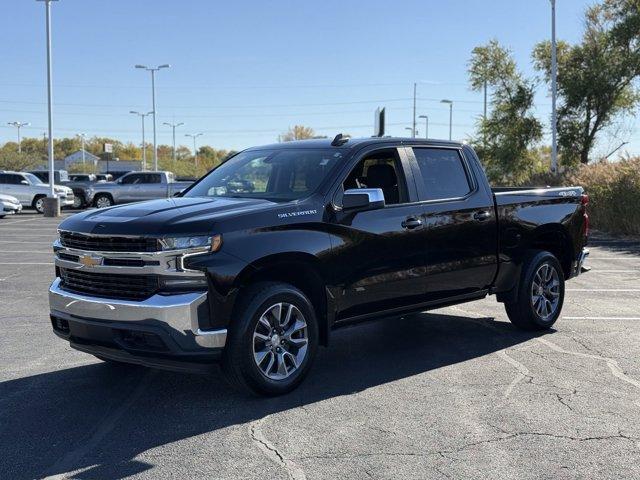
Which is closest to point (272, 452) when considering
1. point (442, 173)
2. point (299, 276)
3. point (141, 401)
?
point (141, 401)

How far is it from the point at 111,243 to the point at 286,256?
1234 mm

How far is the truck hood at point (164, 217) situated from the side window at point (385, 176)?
1053 millimetres

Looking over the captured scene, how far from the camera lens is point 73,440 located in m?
4.48

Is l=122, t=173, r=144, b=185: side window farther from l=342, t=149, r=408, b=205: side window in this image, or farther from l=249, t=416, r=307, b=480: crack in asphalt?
l=249, t=416, r=307, b=480: crack in asphalt

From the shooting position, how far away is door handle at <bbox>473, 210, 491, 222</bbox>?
6.82 metres

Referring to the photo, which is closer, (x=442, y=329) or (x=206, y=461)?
(x=206, y=461)

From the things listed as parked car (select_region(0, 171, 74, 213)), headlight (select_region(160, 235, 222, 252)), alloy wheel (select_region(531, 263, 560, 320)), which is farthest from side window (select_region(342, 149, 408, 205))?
parked car (select_region(0, 171, 74, 213))

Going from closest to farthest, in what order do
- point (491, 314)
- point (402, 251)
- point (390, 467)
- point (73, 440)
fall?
point (390, 467) → point (73, 440) → point (402, 251) → point (491, 314)

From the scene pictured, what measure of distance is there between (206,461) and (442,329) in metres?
4.11

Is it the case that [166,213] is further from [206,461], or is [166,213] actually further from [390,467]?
[390,467]

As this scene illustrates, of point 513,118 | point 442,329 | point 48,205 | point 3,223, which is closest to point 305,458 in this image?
point 442,329

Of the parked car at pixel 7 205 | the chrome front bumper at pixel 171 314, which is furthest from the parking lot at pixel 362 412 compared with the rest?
the parked car at pixel 7 205

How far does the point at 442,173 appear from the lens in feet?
22.2

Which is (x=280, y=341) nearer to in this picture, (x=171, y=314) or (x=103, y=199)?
(x=171, y=314)
